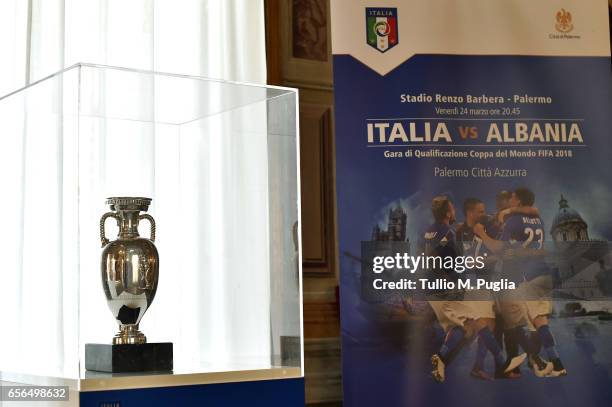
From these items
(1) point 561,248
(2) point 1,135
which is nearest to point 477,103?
(1) point 561,248

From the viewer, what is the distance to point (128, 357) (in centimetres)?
248

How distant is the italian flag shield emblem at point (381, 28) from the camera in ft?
13.2

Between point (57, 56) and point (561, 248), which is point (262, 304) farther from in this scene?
point (561, 248)

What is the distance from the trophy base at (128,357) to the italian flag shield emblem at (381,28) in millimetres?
1962

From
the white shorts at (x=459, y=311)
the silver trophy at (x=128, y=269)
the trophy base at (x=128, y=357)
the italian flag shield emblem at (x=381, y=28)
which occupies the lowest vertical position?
the trophy base at (x=128, y=357)

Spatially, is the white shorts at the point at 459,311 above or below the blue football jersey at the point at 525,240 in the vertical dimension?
below

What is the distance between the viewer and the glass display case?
2.44 meters

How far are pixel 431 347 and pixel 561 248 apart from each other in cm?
74

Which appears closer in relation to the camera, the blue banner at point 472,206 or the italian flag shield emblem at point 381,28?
the blue banner at point 472,206

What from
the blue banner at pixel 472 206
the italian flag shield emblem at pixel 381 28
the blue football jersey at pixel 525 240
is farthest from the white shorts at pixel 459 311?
the italian flag shield emblem at pixel 381 28

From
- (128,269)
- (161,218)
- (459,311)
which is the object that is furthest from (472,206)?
(128,269)

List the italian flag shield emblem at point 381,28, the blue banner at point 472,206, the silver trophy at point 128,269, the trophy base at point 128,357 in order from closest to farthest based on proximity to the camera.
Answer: the trophy base at point 128,357 < the silver trophy at point 128,269 < the blue banner at point 472,206 < the italian flag shield emblem at point 381,28

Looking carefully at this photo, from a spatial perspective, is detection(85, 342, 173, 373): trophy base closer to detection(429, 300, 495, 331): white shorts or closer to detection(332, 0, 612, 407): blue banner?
detection(332, 0, 612, 407): blue banner

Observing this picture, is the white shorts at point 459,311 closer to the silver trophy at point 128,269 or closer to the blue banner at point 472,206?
the blue banner at point 472,206
